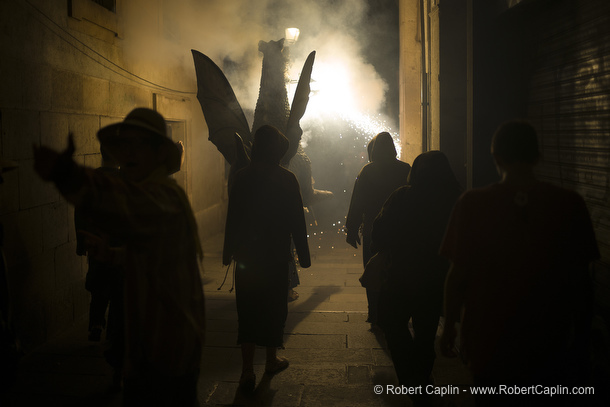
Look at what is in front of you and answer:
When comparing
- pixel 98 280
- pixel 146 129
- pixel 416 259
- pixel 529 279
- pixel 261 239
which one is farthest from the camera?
pixel 98 280

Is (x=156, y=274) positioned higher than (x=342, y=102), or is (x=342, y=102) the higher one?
(x=342, y=102)

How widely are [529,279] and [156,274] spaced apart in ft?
5.63

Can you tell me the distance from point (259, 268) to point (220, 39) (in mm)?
9592

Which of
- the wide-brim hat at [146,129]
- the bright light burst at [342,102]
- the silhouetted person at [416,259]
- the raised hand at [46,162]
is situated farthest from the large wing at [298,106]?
the bright light burst at [342,102]

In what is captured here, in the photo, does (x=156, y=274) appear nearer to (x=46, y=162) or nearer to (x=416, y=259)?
(x=46, y=162)

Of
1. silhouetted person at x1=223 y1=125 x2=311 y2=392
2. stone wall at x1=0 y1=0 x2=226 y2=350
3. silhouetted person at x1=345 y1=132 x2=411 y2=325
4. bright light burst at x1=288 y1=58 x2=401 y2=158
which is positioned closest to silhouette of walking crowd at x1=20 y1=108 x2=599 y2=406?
silhouetted person at x1=223 y1=125 x2=311 y2=392

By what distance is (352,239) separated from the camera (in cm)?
604

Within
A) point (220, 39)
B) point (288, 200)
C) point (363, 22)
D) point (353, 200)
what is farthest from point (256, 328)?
point (363, 22)

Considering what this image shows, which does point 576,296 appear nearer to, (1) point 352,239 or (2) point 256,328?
(2) point 256,328

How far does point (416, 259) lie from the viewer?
13.2ft

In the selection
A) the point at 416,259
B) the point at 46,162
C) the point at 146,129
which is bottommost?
the point at 416,259

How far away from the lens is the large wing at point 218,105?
7.46 m

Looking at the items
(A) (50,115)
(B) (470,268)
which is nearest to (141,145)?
(B) (470,268)

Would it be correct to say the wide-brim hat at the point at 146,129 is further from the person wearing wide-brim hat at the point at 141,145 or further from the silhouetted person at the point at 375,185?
the silhouetted person at the point at 375,185
